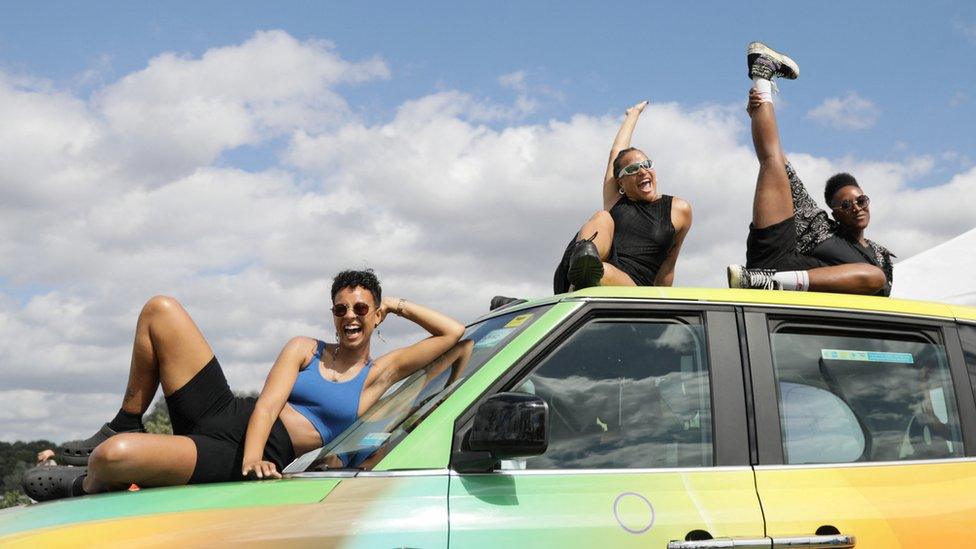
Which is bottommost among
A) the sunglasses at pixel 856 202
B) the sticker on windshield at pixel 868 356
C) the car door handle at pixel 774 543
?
the car door handle at pixel 774 543

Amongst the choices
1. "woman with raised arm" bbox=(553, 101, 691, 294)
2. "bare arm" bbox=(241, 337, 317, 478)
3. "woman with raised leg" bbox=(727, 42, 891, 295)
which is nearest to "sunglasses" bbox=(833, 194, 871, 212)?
"woman with raised leg" bbox=(727, 42, 891, 295)

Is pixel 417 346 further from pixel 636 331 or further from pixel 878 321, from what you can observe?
pixel 878 321

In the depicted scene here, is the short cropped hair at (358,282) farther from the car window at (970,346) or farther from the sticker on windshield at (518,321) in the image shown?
the car window at (970,346)

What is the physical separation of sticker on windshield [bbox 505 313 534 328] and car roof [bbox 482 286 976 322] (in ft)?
0.32

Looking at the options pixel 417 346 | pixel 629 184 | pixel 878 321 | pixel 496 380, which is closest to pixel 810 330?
pixel 878 321

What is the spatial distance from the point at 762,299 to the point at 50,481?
295 cm

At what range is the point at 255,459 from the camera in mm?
3590

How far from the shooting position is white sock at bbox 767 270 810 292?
4547 millimetres

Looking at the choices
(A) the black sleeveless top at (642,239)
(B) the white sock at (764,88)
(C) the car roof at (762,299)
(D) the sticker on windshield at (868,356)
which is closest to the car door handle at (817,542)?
(D) the sticker on windshield at (868,356)

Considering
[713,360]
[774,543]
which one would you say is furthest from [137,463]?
[774,543]

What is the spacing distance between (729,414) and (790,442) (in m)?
0.26

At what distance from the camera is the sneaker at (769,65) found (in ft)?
18.1

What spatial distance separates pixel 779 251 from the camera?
16.8 feet

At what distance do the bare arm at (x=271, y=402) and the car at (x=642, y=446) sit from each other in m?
0.14
